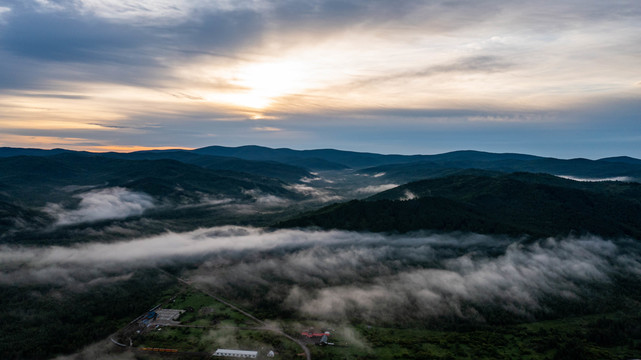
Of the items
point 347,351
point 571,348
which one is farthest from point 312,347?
point 571,348

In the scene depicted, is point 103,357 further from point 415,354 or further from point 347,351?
point 415,354

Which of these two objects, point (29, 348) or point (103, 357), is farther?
point (29, 348)

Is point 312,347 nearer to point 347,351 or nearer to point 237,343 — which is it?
point 347,351

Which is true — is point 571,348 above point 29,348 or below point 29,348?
above

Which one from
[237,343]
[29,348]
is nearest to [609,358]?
[237,343]

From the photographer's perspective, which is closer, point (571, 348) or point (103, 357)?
point (103, 357)

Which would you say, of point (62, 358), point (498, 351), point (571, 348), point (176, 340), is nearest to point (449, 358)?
point (498, 351)
